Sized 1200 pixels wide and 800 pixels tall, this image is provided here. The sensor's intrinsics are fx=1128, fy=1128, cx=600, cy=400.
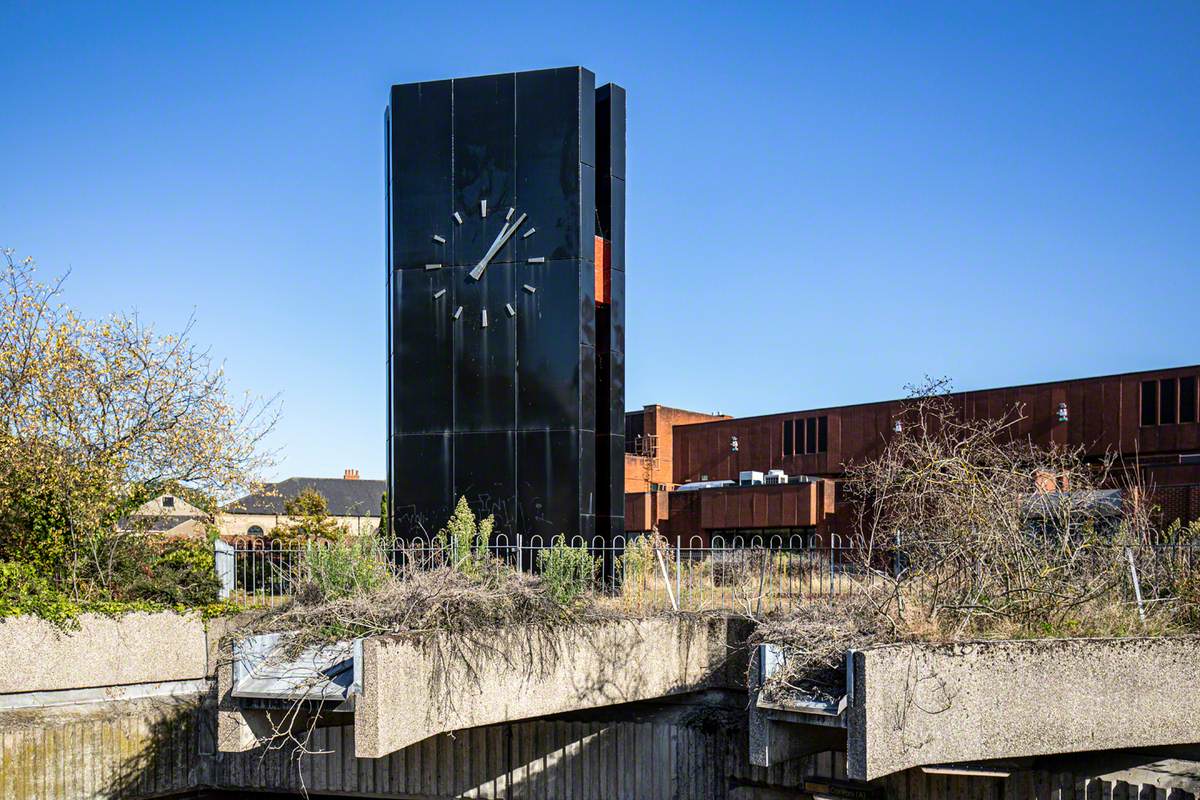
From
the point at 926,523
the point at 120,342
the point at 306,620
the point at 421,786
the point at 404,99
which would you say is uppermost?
the point at 404,99

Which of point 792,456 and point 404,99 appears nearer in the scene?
point 404,99

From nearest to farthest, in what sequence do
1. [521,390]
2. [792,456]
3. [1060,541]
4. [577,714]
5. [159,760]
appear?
[1060,541] < [577,714] < [159,760] < [521,390] < [792,456]

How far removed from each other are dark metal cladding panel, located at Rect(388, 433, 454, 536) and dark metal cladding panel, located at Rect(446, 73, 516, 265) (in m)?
2.50

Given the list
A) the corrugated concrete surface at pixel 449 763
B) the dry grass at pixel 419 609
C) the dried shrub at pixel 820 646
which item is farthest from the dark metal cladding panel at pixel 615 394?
the dried shrub at pixel 820 646

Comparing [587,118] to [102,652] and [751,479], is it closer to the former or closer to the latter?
[102,652]

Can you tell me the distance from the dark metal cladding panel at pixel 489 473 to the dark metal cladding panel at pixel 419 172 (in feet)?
8.33

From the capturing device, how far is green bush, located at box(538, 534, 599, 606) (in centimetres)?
1041

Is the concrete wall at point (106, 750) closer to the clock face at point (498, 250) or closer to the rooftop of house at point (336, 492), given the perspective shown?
the clock face at point (498, 250)

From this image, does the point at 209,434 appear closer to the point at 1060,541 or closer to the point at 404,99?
the point at 404,99

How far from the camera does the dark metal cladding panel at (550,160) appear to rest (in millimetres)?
14867

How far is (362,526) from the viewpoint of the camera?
12.6 metres

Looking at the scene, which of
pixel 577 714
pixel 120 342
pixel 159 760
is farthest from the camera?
pixel 120 342

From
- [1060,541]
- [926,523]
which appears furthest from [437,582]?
[1060,541]

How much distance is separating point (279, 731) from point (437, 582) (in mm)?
1773
